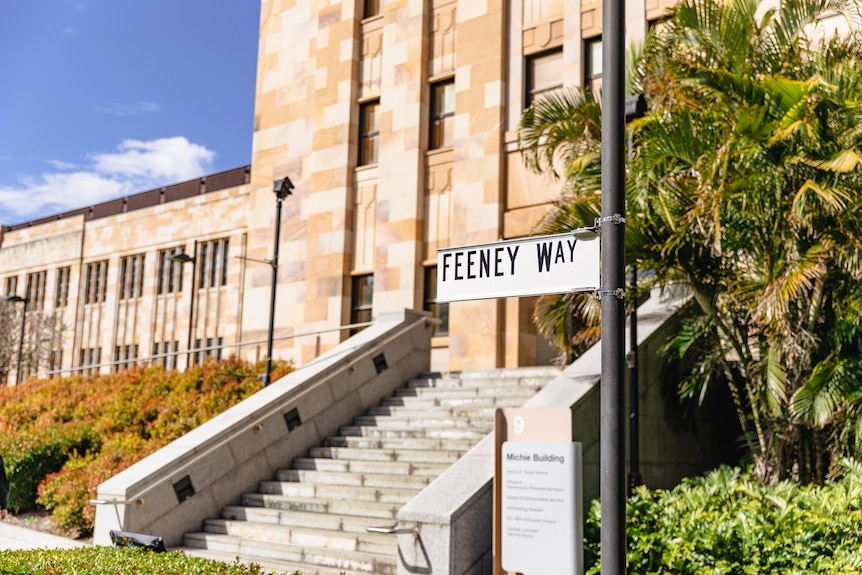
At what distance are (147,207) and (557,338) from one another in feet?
88.2

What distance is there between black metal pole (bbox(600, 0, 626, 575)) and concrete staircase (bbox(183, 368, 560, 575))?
5.13 m

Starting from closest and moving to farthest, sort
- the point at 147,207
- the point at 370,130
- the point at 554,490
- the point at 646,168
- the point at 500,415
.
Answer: the point at 554,490
the point at 500,415
the point at 646,168
the point at 370,130
the point at 147,207

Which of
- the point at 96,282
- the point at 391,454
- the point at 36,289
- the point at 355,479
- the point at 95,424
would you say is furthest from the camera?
the point at 36,289

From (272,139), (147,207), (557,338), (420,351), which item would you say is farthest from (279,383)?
(147,207)

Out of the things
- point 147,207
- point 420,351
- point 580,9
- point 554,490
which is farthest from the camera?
point 147,207

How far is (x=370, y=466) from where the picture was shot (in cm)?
1276

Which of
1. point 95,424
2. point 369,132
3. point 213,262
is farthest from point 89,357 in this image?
point 95,424

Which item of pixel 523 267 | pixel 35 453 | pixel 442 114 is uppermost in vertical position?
pixel 442 114

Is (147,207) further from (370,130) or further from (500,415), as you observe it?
(500,415)

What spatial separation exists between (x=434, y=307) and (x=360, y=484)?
32.0 ft

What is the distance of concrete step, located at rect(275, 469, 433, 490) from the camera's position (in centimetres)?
1191

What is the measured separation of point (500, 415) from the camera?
759cm

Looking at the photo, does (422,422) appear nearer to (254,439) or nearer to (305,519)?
(254,439)

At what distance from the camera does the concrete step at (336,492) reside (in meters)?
11.6
